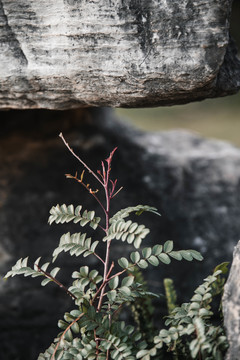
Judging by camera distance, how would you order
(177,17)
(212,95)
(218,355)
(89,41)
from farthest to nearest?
1. (212,95)
2. (89,41)
3. (177,17)
4. (218,355)

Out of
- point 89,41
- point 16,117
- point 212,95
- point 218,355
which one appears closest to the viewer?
point 218,355

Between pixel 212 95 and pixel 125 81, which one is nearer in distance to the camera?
pixel 125 81

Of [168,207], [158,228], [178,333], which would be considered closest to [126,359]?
[178,333]

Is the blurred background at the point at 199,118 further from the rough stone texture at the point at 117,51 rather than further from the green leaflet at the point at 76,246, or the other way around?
the green leaflet at the point at 76,246

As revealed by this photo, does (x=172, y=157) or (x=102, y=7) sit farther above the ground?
(x=102, y=7)

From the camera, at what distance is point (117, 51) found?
5.20 ft

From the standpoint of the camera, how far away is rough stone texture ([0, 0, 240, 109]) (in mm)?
1497

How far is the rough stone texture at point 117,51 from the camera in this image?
150 cm

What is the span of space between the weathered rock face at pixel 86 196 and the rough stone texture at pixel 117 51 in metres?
0.97

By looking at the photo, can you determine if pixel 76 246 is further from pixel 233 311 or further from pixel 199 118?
pixel 199 118

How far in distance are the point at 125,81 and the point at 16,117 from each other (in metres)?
1.41

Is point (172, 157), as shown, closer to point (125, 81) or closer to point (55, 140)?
point (55, 140)

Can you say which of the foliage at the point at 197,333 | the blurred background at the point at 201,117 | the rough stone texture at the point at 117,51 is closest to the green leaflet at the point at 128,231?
the foliage at the point at 197,333

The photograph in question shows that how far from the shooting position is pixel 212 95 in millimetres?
1786
